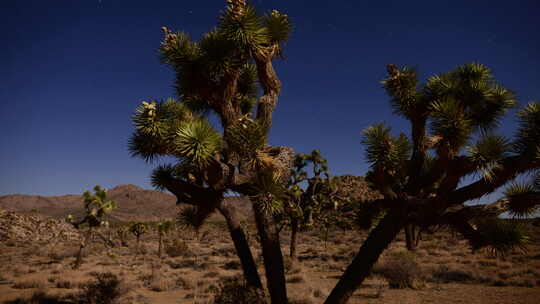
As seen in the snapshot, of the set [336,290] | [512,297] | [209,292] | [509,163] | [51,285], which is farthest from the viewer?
[51,285]

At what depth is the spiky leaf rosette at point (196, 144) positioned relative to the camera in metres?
5.48

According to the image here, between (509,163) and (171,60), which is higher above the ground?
(171,60)

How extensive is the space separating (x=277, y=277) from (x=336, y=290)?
1096mm

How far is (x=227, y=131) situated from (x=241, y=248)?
7.63 feet

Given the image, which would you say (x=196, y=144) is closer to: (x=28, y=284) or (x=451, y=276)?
(x=28, y=284)

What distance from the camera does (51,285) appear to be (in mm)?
12758

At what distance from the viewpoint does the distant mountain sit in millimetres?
89625

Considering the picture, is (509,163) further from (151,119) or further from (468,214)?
(151,119)

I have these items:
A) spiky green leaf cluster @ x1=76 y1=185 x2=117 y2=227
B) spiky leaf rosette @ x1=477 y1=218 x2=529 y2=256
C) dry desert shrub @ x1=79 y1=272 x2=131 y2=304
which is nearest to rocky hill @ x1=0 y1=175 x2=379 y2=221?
spiky green leaf cluster @ x1=76 y1=185 x2=117 y2=227

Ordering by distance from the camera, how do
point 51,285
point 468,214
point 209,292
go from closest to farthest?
point 468,214, point 209,292, point 51,285

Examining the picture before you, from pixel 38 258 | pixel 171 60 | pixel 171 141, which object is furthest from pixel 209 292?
pixel 38 258

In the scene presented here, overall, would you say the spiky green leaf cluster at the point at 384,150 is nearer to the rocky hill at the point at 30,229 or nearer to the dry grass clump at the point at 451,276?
the dry grass clump at the point at 451,276

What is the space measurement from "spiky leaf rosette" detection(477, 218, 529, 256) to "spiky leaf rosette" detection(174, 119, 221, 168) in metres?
4.80

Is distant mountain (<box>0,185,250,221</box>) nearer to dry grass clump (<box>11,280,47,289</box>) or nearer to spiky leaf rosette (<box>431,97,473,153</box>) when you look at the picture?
dry grass clump (<box>11,280,47,289</box>)
